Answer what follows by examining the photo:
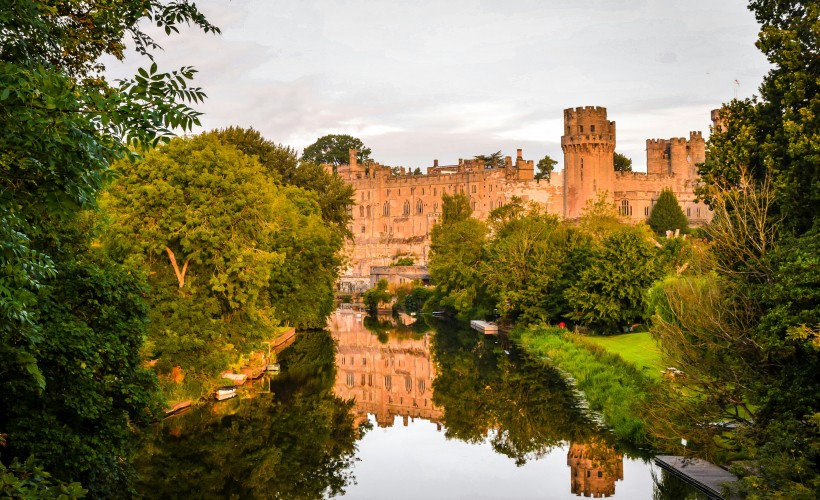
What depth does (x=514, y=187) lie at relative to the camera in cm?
10388

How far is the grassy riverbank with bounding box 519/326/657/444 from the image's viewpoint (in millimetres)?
21328

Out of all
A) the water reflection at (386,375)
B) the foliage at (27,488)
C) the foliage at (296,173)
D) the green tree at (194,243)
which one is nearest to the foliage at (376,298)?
the foliage at (296,173)

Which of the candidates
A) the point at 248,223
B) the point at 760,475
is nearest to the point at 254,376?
the point at 248,223

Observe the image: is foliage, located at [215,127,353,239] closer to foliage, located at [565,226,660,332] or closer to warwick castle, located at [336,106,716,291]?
foliage, located at [565,226,660,332]

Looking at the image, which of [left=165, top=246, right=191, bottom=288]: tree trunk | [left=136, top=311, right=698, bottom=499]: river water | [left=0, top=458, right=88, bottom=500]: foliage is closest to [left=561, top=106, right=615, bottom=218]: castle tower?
[left=136, top=311, right=698, bottom=499]: river water

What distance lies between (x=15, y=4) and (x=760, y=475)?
12156mm

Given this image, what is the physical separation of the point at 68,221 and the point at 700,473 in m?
11.4

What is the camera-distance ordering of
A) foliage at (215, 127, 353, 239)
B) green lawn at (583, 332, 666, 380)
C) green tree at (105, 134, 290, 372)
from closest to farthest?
1. green tree at (105, 134, 290, 372)
2. green lawn at (583, 332, 666, 380)
3. foliage at (215, 127, 353, 239)

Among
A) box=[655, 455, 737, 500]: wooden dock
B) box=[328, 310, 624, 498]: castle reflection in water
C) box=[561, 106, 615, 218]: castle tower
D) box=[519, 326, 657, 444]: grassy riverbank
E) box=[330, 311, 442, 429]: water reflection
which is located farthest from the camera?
box=[561, 106, 615, 218]: castle tower

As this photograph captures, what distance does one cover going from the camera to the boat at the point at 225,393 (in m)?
26.8

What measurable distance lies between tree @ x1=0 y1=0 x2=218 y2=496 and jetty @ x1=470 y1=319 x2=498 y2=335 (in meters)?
34.2

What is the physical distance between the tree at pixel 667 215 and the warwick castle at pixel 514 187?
2.18 metres

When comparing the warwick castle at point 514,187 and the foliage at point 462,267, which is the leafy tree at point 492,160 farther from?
the foliage at point 462,267

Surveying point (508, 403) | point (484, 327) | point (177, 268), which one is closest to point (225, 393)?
point (177, 268)
